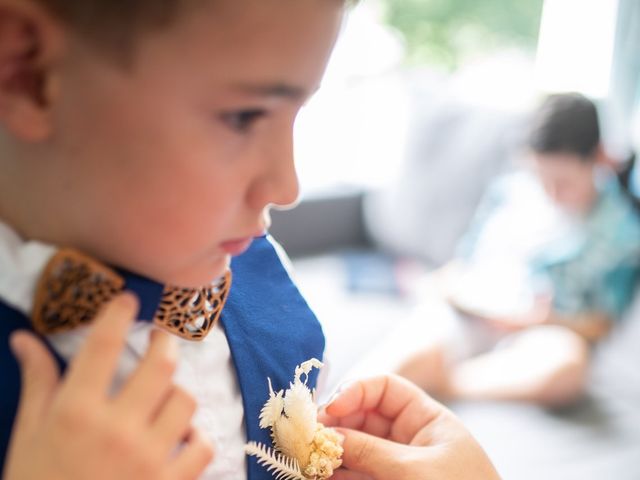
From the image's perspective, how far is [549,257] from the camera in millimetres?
1935

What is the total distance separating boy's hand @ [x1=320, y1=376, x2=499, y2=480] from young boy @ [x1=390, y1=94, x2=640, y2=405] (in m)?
0.90

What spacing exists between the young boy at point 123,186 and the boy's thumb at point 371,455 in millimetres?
191

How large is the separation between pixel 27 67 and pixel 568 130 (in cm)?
169

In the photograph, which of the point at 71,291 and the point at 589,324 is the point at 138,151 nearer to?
the point at 71,291

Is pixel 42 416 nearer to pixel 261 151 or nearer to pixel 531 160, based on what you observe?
pixel 261 151

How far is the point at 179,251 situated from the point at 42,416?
146 millimetres

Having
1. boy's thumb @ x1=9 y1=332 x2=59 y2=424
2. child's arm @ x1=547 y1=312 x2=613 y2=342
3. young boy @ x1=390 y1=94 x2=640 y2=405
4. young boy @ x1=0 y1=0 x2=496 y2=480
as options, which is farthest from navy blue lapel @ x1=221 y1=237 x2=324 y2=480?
child's arm @ x1=547 y1=312 x2=613 y2=342

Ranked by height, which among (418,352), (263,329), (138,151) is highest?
(138,151)

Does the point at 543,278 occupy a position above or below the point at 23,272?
below

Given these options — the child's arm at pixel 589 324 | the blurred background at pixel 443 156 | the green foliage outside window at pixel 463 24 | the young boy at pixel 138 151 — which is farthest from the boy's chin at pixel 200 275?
the green foliage outside window at pixel 463 24

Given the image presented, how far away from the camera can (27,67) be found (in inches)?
18.3

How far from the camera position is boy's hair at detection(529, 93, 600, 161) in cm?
188

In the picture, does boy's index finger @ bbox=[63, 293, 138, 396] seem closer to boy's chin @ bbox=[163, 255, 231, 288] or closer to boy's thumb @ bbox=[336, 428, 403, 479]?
boy's chin @ bbox=[163, 255, 231, 288]

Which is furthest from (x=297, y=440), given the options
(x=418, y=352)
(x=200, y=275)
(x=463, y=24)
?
(x=463, y=24)
